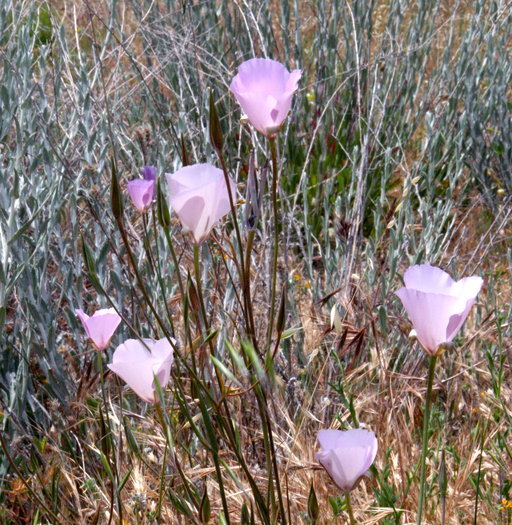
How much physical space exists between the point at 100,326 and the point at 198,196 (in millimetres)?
342

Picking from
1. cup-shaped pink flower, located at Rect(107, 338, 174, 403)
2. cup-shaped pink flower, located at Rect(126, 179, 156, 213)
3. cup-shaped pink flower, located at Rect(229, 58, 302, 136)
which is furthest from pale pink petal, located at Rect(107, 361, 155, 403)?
cup-shaped pink flower, located at Rect(229, 58, 302, 136)

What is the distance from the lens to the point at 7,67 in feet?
8.06

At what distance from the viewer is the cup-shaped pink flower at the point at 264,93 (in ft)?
3.18

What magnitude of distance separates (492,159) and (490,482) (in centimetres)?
235

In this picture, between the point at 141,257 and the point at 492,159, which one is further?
the point at 492,159

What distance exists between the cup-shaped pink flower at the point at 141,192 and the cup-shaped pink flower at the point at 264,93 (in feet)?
0.80

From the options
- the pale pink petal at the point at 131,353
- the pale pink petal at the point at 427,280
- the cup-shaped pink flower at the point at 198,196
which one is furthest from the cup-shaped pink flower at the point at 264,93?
the pale pink petal at the point at 131,353

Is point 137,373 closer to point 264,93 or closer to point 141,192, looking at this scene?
point 141,192

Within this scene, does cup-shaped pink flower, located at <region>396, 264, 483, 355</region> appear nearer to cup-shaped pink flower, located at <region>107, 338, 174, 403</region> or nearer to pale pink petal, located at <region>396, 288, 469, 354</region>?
pale pink petal, located at <region>396, 288, 469, 354</region>

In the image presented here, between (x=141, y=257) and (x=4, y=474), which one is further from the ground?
(x=141, y=257)

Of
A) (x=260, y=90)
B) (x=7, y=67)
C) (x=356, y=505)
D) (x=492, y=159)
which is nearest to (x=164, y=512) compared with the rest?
(x=356, y=505)

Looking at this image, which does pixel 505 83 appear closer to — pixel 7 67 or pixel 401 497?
pixel 7 67

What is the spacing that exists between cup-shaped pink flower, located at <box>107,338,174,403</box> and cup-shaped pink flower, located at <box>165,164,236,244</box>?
7.6 inches

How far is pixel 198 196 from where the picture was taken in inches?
39.2
